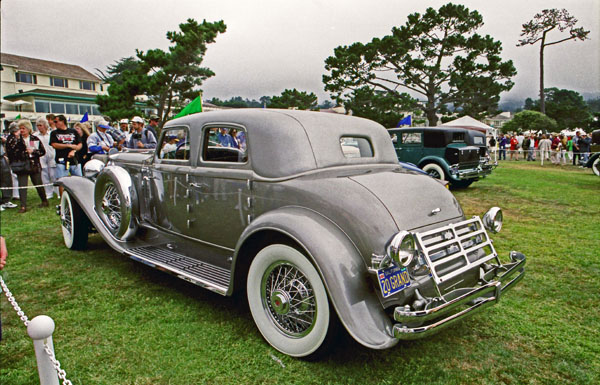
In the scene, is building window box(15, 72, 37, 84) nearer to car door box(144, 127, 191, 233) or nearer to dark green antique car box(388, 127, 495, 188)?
dark green antique car box(388, 127, 495, 188)

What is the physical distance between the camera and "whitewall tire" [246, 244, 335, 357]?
98.0 inches

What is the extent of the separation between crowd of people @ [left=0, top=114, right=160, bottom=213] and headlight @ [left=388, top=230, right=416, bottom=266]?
6.93m

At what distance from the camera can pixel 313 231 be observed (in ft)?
8.20

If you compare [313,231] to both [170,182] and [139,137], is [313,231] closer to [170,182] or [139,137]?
[170,182]

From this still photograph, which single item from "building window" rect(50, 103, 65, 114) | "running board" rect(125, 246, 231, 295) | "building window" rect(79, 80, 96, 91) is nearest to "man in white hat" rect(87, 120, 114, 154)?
"running board" rect(125, 246, 231, 295)

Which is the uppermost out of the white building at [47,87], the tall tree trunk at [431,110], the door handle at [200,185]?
the white building at [47,87]

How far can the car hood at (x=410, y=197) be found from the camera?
2.66 m

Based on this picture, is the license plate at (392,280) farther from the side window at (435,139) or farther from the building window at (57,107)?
the building window at (57,107)

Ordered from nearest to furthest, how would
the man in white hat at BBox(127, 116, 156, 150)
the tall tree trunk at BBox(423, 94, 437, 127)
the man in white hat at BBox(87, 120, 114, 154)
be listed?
the man in white hat at BBox(87, 120, 114, 154), the man in white hat at BBox(127, 116, 156, 150), the tall tree trunk at BBox(423, 94, 437, 127)

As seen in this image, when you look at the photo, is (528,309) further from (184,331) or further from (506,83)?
(506,83)

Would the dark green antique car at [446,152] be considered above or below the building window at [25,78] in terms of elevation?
below

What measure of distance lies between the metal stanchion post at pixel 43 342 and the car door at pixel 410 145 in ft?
36.1

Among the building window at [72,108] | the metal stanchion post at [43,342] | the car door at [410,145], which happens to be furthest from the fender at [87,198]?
the building window at [72,108]

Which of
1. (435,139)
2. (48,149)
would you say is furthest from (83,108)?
(435,139)
